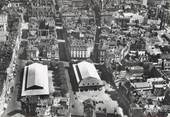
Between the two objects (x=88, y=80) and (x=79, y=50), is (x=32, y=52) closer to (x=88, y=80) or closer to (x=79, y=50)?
(x=79, y=50)

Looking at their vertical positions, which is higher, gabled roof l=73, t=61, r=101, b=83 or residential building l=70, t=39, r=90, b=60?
residential building l=70, t=39, r=90, b=60

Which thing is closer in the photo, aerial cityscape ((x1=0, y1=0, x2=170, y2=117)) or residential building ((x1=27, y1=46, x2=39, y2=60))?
aerial cityscape ((x1=0, y1=0, x2=170, y2=117))

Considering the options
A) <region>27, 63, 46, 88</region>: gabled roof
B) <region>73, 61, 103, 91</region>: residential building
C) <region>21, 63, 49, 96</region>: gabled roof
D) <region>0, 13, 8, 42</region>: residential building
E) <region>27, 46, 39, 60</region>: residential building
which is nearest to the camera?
<region>21, 63, 49, 96</region>: gabled roof

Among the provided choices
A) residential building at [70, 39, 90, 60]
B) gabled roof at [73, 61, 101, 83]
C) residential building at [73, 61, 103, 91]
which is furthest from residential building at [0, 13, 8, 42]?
residential building at [73, 61, 103, 91]

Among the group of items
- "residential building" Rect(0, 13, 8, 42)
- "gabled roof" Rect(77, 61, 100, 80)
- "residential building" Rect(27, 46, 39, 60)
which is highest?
"residential building" Rect(0, 13, 8, 42)

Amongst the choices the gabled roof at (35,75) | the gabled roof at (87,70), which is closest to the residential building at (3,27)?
the gabled roof at (35,75)

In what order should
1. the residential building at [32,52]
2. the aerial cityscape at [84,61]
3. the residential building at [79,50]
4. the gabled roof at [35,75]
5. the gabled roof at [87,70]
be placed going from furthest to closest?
the residential building at [32,52]
the residential building at [79,50]
the gabled roof at [87,70]
the gabled roof at [35,75]
the aerial cityscape at [84,61]

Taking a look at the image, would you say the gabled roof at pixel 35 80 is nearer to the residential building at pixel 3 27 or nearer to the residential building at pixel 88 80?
the residential building at pixel 88 80

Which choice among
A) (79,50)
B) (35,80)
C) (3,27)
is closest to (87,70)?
(79,50)

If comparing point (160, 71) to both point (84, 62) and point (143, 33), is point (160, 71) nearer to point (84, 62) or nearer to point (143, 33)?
point (84, 62)

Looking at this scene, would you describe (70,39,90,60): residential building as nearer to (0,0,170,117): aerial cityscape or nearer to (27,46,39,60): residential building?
(0,0,170,117): aerial cityscape

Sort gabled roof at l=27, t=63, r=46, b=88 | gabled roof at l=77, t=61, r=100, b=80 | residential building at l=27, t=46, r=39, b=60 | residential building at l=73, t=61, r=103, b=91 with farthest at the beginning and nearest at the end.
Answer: residential building at l=27, t=46, r=39, b=60
gabled roof at l=77, t=61, r=100, b=80
residential building at l=73, t=61, r=103, b=91
gabled roof at l=27, t=63, r=46, b=88
